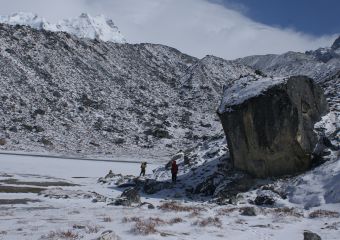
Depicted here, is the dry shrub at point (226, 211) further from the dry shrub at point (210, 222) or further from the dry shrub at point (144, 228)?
the dry shrub at point (144, 228)

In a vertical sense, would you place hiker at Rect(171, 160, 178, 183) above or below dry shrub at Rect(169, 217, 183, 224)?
above

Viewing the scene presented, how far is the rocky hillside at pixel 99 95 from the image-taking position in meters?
62.2

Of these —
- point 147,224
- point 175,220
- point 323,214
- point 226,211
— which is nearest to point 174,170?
point 226,211

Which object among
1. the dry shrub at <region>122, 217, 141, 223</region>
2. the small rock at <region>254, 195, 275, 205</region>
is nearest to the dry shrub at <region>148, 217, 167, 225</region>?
the dry shrub at <region>122, 217, 141, 223</region>

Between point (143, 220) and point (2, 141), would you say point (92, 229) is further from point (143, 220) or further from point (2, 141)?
point (2, 141)

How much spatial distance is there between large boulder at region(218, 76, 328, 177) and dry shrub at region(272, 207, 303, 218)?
16.9ft

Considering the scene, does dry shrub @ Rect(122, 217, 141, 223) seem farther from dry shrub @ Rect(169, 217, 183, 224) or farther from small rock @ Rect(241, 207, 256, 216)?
small rock @ Rect(241, 207, 256, 216)

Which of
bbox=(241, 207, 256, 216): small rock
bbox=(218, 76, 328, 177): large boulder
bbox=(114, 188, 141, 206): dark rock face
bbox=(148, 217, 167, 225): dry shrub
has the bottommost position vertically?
bbox=(148, 217, 167, 225): dry shrub

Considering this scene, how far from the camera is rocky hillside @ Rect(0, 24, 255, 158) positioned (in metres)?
62.2

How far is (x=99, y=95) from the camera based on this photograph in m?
80.0

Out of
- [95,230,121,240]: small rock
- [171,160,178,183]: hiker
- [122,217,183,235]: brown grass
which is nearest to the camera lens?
[95,230,121,240]: small rock

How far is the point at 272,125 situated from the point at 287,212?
671cm

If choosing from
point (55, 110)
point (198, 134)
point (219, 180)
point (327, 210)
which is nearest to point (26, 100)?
point (55, 110)

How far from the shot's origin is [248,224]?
15734 mm
